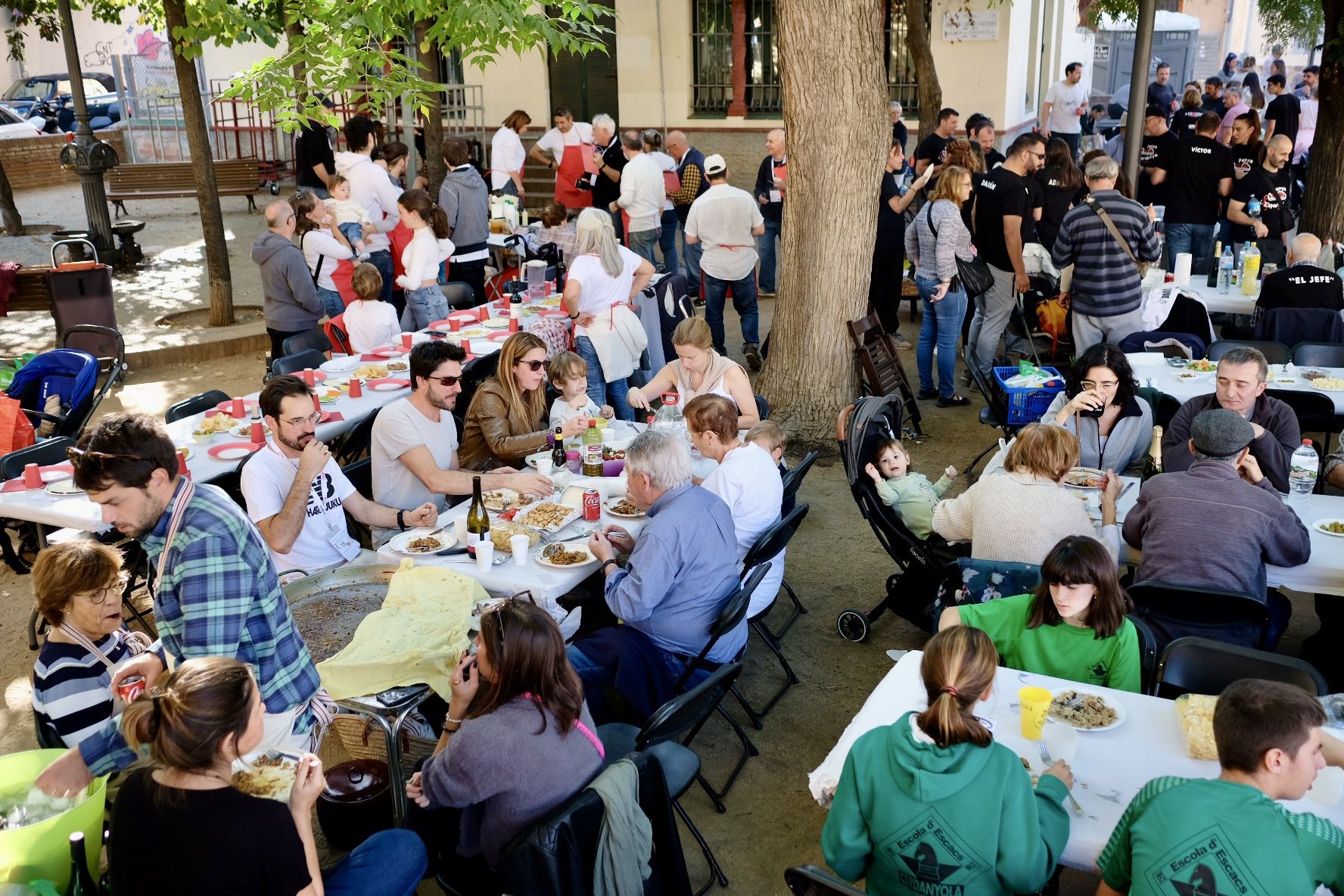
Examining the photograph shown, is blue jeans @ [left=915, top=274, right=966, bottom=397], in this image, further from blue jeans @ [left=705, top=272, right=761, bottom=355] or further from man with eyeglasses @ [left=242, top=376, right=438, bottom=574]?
man with eyeglasses @ [left=242, top=376, right=438, bottom=574]

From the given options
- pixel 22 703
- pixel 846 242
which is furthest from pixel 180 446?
pixel 846 242

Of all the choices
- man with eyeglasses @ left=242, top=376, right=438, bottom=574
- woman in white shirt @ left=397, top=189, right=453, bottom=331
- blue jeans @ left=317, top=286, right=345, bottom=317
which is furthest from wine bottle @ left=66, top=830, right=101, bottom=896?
blue jeans @ left=317, top=286, right=345, bottom=317

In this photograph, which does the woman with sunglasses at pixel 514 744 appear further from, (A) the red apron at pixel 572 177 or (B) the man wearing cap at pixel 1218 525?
(A) the red apron at pixel 572 177

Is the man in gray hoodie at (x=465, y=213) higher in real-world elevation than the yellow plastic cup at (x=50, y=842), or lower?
higher

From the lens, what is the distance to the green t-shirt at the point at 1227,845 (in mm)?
2512

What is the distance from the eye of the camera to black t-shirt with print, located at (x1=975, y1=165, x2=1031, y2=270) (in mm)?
8883

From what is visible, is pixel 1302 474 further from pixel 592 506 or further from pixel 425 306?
pixel 425 306

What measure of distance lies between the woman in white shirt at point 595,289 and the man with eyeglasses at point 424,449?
92.5 inches

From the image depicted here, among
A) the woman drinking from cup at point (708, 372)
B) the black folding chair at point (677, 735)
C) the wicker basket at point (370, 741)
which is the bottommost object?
the wicker basket at point (370, 741)

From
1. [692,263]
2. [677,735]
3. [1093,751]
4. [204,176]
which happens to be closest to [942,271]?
[692,263]

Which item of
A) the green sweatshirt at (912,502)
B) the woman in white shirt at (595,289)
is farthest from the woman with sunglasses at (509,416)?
the woman in white shirt at (595,289)

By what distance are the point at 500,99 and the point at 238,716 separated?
1774 cm

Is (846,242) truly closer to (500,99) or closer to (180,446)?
(180,446)

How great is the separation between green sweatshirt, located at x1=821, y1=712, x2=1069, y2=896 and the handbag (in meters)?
6.34
